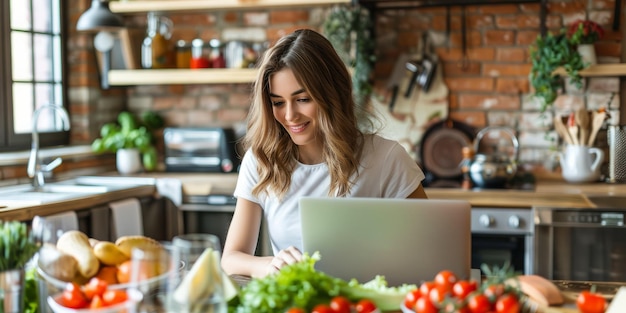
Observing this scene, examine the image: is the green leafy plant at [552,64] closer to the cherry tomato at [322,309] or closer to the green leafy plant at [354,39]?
the green leafy plant at [354,39]

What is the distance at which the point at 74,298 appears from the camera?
145 centimetres

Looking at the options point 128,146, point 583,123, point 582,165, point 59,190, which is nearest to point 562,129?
point 583,123

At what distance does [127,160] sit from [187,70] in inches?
25.1

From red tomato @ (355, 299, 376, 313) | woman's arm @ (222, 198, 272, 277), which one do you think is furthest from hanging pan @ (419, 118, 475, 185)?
red tomato @ (355, 299, 376, 313)

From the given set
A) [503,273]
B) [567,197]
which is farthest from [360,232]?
[567,197]

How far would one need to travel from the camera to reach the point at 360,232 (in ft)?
5.69

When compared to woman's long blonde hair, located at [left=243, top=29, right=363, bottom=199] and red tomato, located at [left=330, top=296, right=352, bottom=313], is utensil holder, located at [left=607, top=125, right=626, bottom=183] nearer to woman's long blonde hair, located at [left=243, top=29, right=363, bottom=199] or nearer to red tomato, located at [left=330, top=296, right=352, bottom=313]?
woman's long blonde hair, located at [left=243, top=29, right=363, bottom=199]

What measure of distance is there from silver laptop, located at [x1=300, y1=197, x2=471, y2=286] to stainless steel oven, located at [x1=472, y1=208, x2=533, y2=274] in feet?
6.47

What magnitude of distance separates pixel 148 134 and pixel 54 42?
0.75 meters

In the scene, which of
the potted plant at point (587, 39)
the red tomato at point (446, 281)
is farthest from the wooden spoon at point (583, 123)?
the red tomato at point (446, 281)

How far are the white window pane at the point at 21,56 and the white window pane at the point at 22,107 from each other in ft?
0.19

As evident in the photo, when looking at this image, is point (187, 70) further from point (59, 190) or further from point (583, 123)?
point (583, 123)

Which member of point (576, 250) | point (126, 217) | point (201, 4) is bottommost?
point (576, 250)

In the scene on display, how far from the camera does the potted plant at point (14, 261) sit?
142cm
